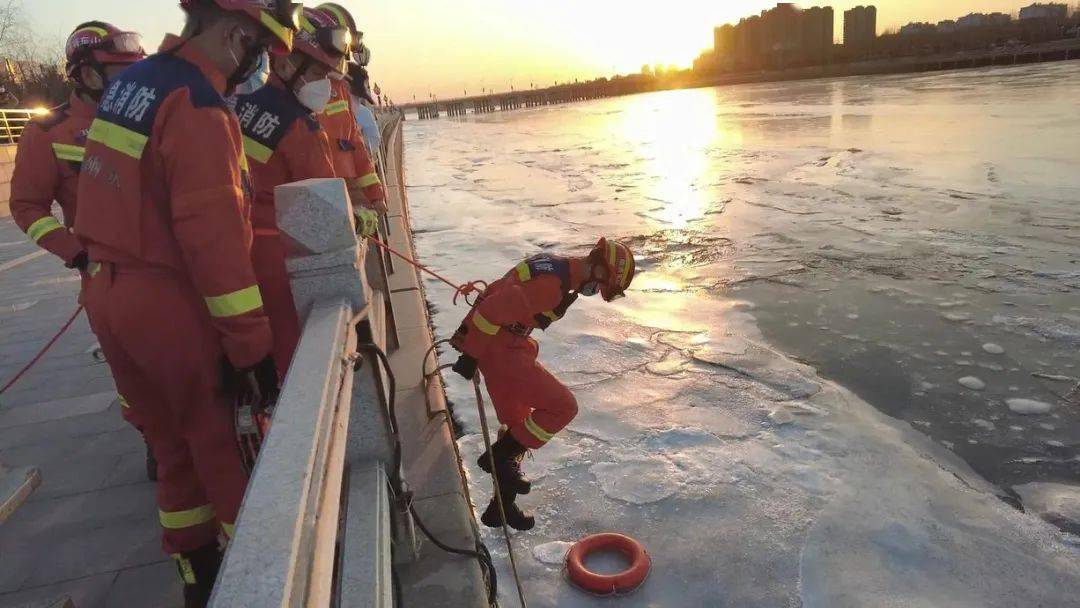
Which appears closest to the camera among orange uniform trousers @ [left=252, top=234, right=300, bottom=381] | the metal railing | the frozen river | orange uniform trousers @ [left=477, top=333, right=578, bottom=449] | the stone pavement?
orange uniform trousers @ [left=252, top=234, right=300, bottom=381]

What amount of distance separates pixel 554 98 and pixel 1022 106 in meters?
93.5

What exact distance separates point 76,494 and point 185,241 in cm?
227

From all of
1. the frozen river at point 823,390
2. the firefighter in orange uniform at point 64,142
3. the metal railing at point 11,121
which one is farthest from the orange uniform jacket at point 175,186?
the metal railing at point 11,121

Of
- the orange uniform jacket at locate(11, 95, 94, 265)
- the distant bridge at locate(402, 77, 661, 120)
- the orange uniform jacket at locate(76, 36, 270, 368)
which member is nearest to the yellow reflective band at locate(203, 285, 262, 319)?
the orange uniform jacket at locate(76, 36, 270, 368)

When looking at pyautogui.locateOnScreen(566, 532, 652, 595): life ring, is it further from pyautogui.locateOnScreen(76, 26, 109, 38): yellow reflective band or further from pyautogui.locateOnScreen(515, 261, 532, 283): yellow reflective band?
pyautogui.locateOnScreen(76, 26, 109, 38): yellow reflective band

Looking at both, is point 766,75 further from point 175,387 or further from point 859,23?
point 175,387

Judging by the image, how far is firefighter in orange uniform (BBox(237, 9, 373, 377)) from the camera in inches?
100

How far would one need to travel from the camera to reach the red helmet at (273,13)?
2.01m

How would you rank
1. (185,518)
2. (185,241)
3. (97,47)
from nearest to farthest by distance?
1. (185,241)
2. (185,518)
3. (97,47)

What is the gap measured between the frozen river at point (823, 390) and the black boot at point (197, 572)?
1.24m

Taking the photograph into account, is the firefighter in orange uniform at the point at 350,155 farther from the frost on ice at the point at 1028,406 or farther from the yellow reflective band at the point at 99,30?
the frost on ice at the point at 1028,406

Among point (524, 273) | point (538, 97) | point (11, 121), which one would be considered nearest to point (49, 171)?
point (524, 273)

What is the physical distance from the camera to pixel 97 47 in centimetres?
303

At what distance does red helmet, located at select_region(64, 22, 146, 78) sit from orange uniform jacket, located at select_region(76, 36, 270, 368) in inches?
56.2
